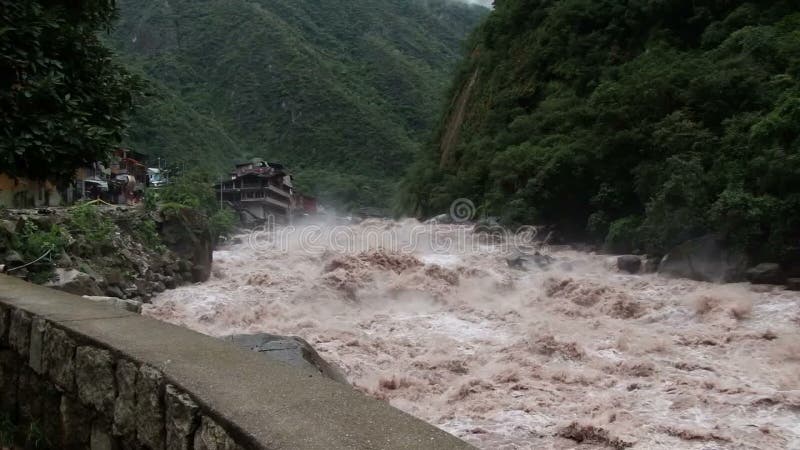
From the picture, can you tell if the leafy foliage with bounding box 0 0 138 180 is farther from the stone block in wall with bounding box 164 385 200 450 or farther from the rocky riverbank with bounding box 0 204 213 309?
the stone block in wall with bounding box 164 385 200 450

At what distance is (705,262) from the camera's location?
12695mm

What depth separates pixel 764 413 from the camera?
19.0 ft

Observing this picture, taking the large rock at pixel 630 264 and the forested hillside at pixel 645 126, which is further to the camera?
the large rock at pixel 630 264

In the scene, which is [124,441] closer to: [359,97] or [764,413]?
[764,413]

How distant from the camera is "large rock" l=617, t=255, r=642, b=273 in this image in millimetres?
14062

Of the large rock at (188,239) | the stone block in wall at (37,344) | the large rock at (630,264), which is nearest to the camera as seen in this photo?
the stone block in wall at (37,344)

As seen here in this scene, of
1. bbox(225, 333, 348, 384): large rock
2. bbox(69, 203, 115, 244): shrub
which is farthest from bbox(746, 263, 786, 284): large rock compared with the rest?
bbox(69, 203, 115, 244): shrub

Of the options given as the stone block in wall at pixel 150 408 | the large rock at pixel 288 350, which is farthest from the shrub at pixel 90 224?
the stone block in wall at pixel 150 408

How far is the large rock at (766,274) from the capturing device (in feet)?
37.6

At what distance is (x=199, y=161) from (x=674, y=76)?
42.0 metres

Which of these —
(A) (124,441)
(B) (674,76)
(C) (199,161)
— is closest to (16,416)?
(A) (124,441)

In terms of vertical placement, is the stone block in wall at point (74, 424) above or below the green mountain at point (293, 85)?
below

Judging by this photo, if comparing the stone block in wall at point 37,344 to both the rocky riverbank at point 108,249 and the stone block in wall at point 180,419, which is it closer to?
the stone block in wall at point 180,419

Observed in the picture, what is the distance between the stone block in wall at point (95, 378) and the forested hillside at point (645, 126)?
41.9ft
